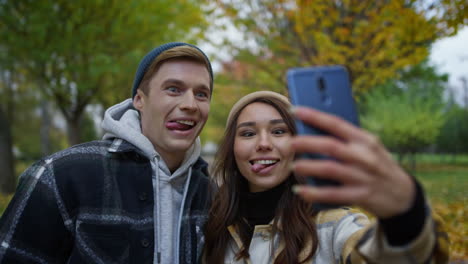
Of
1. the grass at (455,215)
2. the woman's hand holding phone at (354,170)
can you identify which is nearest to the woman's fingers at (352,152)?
the woman's hand holding phone at (354,170)

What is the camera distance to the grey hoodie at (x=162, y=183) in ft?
6.86

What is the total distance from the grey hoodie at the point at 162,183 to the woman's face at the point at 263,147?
464 millimetres

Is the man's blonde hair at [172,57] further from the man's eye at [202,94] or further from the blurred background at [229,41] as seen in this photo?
the blurred background at [229,41]

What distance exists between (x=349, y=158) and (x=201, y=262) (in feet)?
4.97

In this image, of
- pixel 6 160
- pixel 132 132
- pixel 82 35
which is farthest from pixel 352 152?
pixel 6 160

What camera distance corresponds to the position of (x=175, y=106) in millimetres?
2240

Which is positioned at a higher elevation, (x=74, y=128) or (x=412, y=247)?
(x=74, y=128)

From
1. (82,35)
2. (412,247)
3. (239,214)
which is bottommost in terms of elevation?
(239,214)

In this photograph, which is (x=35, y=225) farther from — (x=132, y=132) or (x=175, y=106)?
(x=175, y=106)

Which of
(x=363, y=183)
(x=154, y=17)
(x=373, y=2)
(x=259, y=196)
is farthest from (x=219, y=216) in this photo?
(x=154, y=17)

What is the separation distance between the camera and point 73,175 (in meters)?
2.01

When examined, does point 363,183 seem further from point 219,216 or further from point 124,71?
point 124,71

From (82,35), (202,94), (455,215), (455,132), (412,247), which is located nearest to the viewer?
(412,247)

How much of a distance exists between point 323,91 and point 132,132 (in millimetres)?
1486
